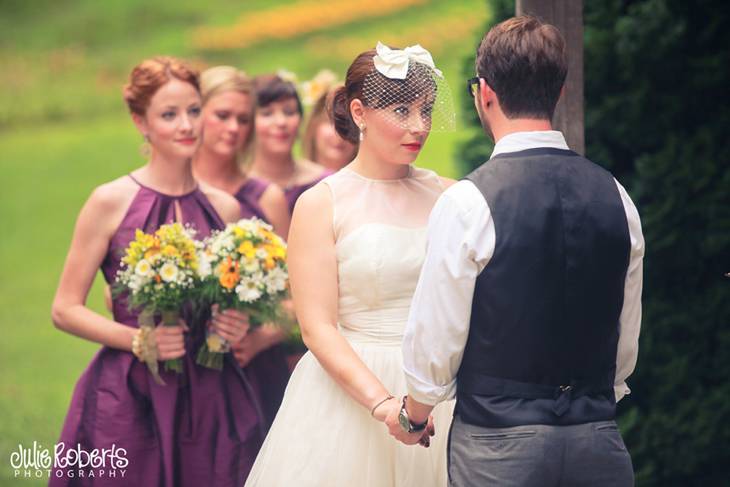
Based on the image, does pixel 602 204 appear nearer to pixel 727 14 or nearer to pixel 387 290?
pixel 387 290

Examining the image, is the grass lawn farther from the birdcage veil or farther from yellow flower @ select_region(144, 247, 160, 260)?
the birdcage veil

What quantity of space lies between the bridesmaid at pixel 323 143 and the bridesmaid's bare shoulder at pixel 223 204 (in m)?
1.48

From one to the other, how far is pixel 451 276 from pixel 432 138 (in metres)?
9.85

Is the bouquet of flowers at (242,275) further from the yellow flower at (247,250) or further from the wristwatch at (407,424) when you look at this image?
the wristwatch at (407,424)

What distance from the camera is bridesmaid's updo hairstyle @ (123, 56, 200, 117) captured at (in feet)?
17.2

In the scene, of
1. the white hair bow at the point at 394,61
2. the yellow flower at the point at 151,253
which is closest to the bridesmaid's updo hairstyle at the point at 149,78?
the yellow flower at the point at 151,253

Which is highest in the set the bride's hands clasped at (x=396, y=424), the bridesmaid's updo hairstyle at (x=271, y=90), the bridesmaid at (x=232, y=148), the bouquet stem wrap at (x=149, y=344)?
the bridesmaid's updo hairstyle at (x=271, y=90)

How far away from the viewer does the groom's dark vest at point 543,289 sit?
3186 millimetres

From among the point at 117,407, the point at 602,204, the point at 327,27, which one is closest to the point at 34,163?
the point at 327,27

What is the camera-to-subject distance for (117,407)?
193 inches

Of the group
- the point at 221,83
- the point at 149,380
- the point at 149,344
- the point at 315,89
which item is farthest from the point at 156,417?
the point at 315,89

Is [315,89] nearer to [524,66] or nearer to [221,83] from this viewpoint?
[221,83]

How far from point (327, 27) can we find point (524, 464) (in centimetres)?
1182

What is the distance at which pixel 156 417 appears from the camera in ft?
16.2
